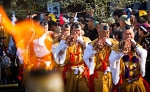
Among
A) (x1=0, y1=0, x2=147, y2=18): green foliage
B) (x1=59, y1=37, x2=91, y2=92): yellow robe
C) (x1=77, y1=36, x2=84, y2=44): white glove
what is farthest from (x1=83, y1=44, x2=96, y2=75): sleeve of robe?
(x1=0, y1=0, x2=147, y2=18): green foliage

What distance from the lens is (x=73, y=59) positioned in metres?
6.11

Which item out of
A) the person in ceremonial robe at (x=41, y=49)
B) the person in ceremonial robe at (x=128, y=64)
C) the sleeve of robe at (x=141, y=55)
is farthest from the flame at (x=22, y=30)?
the sleeve of robe at (x=141, y=55)

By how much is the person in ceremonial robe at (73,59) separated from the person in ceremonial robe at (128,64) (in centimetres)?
64

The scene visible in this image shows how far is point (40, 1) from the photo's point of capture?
29.8 ft

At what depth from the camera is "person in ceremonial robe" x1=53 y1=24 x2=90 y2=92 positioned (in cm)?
593

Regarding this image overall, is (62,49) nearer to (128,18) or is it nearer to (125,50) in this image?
(125,50)

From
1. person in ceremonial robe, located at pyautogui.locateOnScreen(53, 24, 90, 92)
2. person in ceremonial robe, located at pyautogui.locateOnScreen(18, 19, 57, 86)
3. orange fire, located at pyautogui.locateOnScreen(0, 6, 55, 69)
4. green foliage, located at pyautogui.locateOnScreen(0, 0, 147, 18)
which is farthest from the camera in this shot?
green foliage, located at pyautogui.locateOnScreen(0, 0, 147, 18)

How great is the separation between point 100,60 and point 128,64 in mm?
435

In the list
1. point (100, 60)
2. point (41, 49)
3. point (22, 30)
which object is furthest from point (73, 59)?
point (22, 30)

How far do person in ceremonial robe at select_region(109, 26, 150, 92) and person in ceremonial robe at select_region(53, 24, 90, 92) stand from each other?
64 centimetres

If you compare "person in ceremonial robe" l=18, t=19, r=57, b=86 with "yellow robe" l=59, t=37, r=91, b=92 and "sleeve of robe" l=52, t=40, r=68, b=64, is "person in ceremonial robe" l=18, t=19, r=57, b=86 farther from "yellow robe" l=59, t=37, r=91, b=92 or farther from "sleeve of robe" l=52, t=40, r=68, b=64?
"yellow robe" l=59, t=37, r=91, b=92

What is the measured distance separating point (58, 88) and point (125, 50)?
3454 millimetres

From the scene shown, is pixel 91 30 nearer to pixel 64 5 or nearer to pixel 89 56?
pixel 64 5

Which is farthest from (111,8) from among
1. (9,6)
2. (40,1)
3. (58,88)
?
(58,88)
